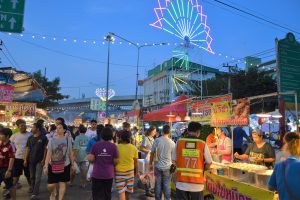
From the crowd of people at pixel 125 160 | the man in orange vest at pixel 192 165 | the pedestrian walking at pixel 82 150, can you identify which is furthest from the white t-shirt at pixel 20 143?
the man in orange vest at pixel 192 165

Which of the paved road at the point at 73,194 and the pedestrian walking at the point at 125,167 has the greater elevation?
the pedestrian walking at the point at 125,167

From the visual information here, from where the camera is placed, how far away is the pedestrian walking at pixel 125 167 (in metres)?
6.23

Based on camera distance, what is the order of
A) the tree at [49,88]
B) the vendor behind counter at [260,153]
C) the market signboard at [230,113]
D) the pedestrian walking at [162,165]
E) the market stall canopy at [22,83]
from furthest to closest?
1. the tree at [49,88]
2. the market stall canopy at [22,83]
3. the market signboard at [230,113]
4. the vendor behind counter at [260,153]
5. the pedestrian walking at [162,165]

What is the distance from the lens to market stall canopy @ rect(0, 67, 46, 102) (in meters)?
15.4

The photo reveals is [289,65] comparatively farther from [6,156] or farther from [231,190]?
[6,156]

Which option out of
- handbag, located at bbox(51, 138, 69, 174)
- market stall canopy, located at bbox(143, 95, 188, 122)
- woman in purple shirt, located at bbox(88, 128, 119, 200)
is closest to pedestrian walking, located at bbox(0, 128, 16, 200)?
handbag, located at bbox(51, 138, 69, 174)

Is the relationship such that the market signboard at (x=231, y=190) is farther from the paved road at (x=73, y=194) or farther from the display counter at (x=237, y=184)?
the paved road at (x=73, y=194)

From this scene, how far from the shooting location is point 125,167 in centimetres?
→ 624

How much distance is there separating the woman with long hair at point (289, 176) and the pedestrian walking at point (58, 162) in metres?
4.43

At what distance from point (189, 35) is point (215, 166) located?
791 inches

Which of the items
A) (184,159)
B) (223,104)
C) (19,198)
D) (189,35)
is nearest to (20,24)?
(19,198)

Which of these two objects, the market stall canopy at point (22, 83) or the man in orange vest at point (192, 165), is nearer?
the man in orange vest at point (192, 165)

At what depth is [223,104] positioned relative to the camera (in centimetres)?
862

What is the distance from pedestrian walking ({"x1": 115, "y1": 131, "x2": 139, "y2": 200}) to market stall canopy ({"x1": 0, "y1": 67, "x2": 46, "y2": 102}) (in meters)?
11.0
